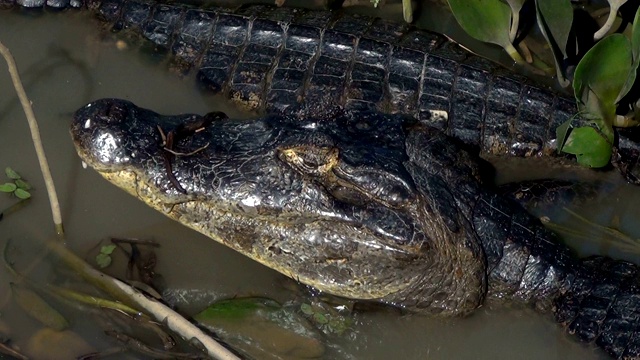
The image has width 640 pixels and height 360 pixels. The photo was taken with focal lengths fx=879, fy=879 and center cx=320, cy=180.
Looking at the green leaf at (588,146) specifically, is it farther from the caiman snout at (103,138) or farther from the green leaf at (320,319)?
the caiman snout at (103,138)

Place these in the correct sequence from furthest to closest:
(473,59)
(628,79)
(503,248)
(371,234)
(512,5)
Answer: (473,59) → (512,5) → (628,79) → (503,248) → (371,234)

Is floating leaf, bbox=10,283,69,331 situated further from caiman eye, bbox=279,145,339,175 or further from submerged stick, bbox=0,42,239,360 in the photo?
caiman eye, bbox=279,145,339,175

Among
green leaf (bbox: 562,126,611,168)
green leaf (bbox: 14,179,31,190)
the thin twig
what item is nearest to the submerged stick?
the thin twig

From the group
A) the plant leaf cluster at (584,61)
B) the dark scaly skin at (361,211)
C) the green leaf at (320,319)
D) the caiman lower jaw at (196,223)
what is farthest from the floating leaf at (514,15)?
the green leaf at (320,319)

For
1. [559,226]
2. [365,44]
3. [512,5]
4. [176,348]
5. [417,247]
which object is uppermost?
[512,5]

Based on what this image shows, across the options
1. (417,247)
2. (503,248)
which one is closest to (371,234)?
(417,247)

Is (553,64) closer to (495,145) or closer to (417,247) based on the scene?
(495,145)
